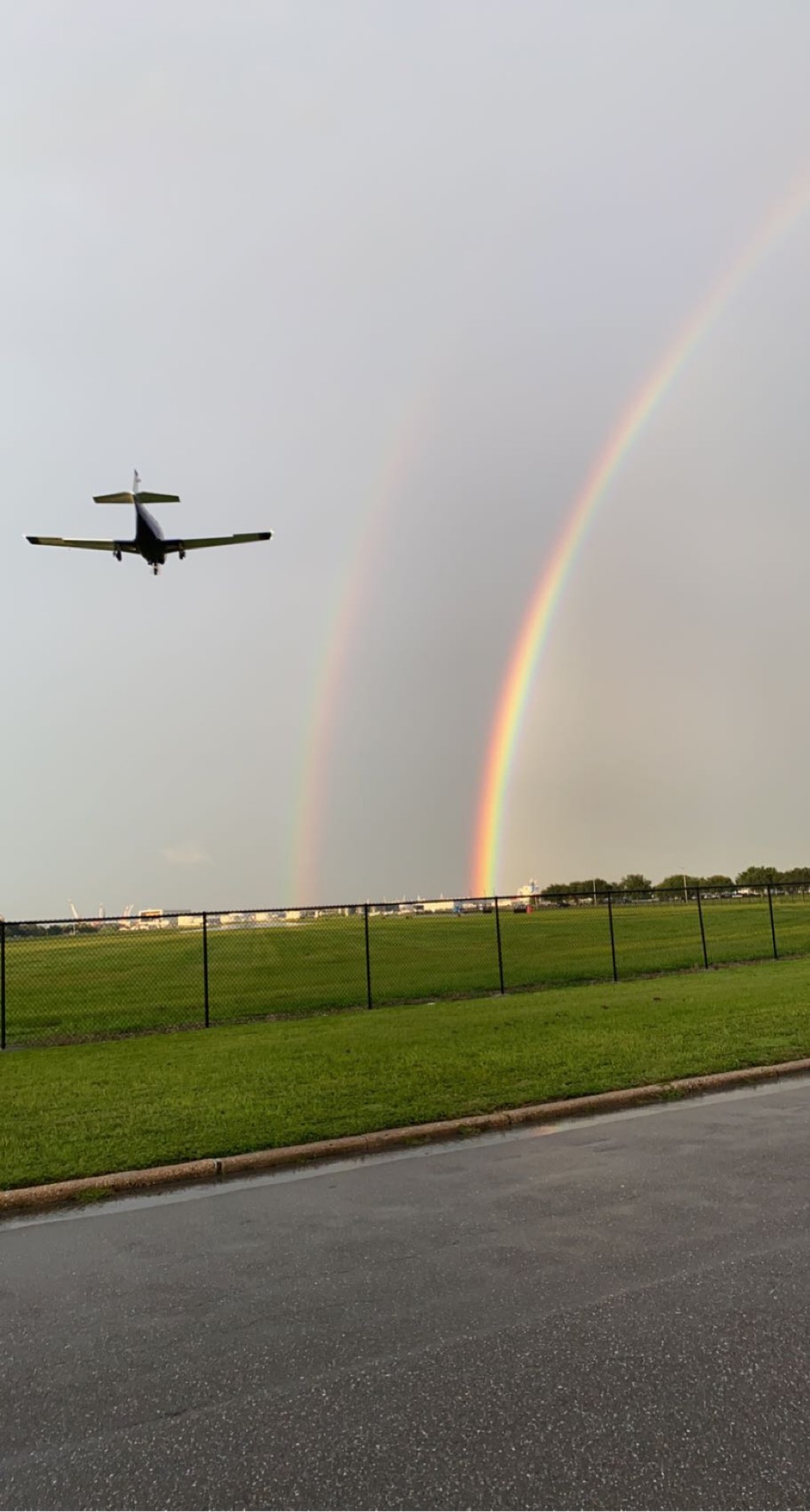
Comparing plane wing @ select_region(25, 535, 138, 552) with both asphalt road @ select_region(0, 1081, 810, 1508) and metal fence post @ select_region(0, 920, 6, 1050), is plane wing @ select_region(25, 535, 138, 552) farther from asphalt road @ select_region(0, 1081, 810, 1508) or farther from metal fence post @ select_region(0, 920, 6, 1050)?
asphalt road @ select_region(0, 1081, 810, 1508)

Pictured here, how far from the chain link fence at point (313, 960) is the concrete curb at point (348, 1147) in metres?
6.54

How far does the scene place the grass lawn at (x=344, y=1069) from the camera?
7105mm

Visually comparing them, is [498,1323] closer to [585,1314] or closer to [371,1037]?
[585,1314]

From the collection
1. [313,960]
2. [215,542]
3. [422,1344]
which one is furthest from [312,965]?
[422,1344]

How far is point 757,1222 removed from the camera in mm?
4918

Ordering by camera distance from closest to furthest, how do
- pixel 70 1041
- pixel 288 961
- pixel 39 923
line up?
1. pixel 70 1041
2. pixel 39 923
3. pixel 288 961

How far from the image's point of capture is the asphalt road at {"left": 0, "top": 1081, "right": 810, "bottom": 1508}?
9.24ft

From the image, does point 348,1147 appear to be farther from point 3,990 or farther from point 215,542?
point 215,542

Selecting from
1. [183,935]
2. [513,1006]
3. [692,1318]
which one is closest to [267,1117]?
[692,1318]

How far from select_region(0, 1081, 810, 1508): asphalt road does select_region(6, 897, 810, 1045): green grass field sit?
31.2 feet

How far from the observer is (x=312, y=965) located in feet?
91.2

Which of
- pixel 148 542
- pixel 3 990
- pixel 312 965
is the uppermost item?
pixel 148 542

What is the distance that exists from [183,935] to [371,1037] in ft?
132

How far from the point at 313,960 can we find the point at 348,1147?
23306 mm
